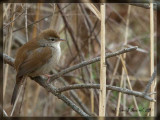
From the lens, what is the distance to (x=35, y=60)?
140 inches

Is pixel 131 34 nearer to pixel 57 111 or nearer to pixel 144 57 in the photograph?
pixel 144 57

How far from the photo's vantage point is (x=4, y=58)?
3236 millimetres

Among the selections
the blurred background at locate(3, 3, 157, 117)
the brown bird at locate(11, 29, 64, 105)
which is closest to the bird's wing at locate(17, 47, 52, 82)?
the brown bird at locate(11, 29, 64, 105)

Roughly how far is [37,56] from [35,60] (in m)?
0.06

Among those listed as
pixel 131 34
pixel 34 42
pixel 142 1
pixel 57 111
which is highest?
pixel 131 34

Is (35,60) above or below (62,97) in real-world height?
above

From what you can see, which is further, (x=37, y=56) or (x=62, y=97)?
(x=37, y=56)

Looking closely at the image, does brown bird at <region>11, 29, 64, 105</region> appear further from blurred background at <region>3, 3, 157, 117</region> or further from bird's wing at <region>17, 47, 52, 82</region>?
blurred background at <region>3, 3, 157, 117</region>

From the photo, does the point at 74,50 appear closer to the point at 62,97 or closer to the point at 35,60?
the point at 35,60

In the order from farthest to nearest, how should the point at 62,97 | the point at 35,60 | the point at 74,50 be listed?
the point at 74,50, the point at 35,60, the point at 62,97

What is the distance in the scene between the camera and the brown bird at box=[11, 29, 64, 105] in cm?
342

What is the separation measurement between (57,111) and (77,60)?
138 centimetres

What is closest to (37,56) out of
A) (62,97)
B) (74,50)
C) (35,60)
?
(35,60)

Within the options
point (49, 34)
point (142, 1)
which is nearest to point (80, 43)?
point (49, 34)
